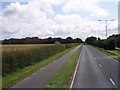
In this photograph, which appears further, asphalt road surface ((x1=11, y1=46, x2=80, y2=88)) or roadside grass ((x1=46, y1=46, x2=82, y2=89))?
asphalt road surface ((x1=11, y1=46, x2=80, y2=88))

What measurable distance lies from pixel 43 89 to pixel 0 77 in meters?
7.46

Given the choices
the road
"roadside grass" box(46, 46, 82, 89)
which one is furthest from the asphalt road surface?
the road

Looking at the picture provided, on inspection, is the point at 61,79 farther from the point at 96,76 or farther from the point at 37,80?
the point at 96,76

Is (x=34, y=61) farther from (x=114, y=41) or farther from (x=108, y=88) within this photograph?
(x=114, y=41)

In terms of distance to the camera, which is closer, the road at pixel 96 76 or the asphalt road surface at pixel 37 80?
the road at pixel 96 76

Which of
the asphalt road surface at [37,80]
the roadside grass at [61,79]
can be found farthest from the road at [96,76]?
the asphalt road surface at [37,80]

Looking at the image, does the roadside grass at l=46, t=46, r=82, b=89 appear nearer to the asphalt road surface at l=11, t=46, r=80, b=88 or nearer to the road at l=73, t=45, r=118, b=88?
the asphalt road surface at l=11, t=46, r=80, b=88

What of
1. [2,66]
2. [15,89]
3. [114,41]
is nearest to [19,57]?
[2,66]

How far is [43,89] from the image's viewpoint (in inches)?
638

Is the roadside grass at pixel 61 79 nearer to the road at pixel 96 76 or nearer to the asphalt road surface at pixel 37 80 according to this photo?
the asphalt road surface at pixel 37 80

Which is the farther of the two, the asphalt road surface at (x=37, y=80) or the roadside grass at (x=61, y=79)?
the asphalt road surface at (x=37, y=80)

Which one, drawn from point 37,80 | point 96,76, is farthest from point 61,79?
point 96,76

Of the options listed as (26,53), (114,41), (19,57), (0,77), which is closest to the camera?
(0,77)

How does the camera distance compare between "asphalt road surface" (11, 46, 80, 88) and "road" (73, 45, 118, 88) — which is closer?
"road" (73, 45, 118, 88)
